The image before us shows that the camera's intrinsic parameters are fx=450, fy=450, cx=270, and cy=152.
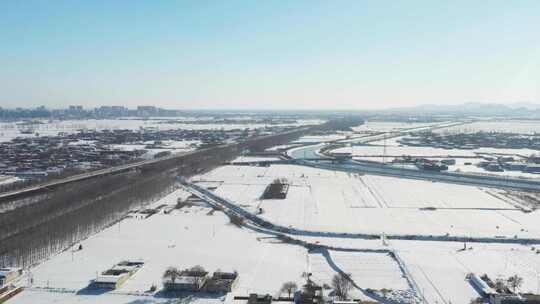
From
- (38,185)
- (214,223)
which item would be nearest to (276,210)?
(214,223)

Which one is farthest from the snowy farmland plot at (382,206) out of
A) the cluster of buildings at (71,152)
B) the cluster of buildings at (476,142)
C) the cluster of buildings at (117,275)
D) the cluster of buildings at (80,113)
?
the cluster of buildings at (80,113)

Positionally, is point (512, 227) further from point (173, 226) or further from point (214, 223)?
point (173, 226)

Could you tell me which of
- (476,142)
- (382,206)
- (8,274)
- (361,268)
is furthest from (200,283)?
(476,142)

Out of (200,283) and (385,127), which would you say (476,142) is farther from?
(200,283)

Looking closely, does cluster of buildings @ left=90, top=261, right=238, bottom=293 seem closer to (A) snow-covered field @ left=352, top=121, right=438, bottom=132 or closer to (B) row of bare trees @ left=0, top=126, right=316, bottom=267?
(B) row of bare trees @ left=0, top=126, right=316, bottom=267

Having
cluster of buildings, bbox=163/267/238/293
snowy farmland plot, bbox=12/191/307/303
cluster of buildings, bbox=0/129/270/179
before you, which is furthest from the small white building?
cluster of buildings, bbox=0/129/270/179

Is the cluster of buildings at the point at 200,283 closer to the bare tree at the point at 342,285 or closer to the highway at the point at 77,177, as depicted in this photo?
the bare tree at the point at 342,285
